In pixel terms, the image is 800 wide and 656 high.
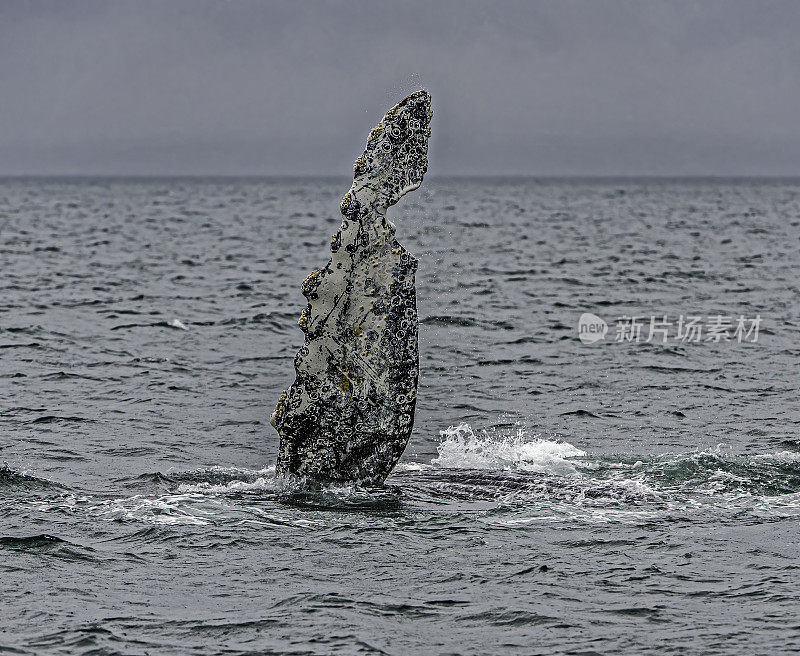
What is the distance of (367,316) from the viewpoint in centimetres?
1227

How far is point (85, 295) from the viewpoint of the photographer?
1300 inches

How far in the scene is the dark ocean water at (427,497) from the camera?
9320 millimetres

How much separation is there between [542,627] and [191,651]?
281 centimetres

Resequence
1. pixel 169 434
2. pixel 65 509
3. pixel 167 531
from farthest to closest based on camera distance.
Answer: pixel 169 434 → pixel 65 509 → pixel 167 531

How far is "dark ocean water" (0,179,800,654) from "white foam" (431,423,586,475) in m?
0.06

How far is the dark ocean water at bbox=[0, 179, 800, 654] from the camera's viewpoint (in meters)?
9.32

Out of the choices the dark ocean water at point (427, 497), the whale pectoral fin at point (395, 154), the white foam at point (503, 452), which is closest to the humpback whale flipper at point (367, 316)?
the whale pectoral fin at point (395, 154)

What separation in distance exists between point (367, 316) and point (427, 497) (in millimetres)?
2145

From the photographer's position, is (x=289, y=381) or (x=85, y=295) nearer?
(x=289, y=381)

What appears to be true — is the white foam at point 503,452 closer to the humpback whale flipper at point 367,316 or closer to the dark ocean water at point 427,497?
the dark ocean water at point 427,497

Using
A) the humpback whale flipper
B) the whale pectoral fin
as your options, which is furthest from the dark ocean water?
the whale pectoral fin

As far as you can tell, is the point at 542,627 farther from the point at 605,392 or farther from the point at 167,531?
the point at 605,392

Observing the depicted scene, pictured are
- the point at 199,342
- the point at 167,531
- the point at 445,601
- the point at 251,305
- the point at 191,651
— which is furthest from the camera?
the point at 251,305

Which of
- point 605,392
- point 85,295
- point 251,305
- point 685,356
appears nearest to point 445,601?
point 605,392
